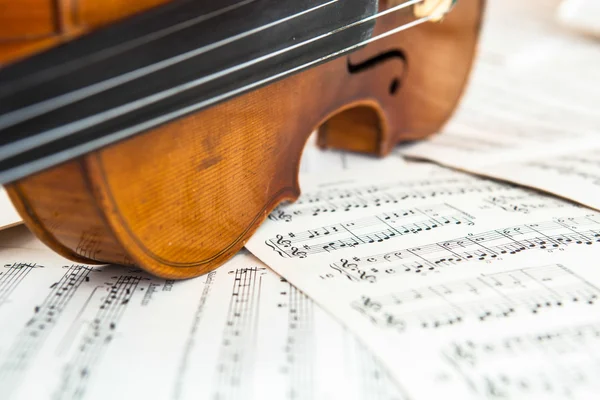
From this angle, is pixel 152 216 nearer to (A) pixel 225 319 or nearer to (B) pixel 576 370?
(A) pixel 225 319

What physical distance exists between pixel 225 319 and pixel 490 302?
33 cm

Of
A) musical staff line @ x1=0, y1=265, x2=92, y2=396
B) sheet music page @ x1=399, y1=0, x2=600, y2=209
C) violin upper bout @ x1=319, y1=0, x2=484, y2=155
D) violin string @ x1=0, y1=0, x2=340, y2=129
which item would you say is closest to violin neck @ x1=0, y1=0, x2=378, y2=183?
violin string @ x1=0, y1=0, x2=340, y2=129

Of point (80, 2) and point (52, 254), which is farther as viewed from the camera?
point (52, 254)

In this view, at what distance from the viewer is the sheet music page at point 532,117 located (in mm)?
1151

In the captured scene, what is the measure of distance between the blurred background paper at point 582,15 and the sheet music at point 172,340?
5.44 ft

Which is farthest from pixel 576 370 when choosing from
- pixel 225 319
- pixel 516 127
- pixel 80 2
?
pixel 516 127

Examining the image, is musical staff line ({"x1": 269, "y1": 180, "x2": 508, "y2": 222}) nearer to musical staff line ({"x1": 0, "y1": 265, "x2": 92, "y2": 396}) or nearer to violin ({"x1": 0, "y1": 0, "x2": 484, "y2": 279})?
violin ({"x1": 0, "y1": 0, "x2": 484, "y2": 279})

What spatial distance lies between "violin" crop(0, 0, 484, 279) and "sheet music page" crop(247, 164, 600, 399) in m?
0.11

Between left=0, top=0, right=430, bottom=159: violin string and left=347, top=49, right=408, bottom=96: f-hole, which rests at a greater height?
left=0, top=0, right=430, bottom=159: violin string

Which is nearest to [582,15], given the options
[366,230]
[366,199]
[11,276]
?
[366,199]

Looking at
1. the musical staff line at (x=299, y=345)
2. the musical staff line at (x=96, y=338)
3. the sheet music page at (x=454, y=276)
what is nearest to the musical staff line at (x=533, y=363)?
the sheet music page at (x=454, y=276)

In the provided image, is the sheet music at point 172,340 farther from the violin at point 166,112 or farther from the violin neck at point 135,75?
the violin neck at point 135,75

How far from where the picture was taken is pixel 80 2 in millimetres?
594

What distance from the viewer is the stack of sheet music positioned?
642 millimetres
